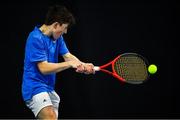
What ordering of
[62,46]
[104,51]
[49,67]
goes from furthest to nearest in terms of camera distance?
[104,51] < [62,46] < [49,67]

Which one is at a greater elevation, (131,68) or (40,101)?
(131,68)

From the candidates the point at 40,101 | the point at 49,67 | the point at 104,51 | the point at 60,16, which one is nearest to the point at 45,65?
the point at 49,67

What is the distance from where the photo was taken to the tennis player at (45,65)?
3.47m

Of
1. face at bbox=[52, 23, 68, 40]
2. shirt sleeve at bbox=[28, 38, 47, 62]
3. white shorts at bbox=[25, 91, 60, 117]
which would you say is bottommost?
white shorts at bbox=[25, 91, 60, 117]

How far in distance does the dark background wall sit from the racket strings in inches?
49.7

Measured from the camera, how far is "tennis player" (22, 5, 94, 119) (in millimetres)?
3475

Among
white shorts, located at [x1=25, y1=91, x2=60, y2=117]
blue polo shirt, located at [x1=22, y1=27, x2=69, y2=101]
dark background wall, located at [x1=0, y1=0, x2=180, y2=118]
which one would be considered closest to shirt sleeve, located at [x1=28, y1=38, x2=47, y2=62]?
blue polo shirt, located at [x1=22, y1=27, x2=69, y2=101]

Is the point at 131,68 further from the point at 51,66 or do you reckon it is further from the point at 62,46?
the point at 51,66

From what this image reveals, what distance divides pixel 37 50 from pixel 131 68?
0.88 meters

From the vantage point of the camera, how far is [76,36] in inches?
200

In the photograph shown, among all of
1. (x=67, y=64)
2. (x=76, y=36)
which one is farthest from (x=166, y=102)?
(x=67, y=64)

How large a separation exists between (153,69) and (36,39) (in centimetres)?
107

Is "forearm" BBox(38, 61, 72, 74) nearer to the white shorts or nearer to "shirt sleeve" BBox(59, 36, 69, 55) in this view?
the white shorts

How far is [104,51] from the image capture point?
5.20m
